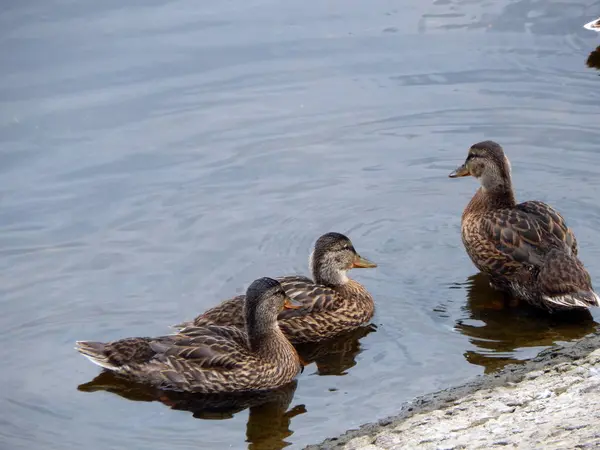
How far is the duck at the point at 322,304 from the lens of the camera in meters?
9.37

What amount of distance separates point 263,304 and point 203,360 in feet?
2.13

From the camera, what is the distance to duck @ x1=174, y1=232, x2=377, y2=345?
9367 mm

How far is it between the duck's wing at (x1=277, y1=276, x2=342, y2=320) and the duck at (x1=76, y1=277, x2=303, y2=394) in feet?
2.09

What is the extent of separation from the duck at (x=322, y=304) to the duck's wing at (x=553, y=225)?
1.61 meters

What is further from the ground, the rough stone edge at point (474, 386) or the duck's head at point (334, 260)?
the duck's head at point (334, 260)

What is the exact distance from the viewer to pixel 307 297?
959cm

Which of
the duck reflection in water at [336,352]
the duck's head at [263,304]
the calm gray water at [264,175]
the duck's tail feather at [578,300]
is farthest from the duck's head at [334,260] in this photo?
the duck's tail feather at [578,300]

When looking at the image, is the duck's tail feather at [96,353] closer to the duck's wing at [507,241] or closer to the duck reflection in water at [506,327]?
the duck reflection in water at [506,327]

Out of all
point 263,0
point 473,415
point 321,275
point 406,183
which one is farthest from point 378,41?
point 473,415

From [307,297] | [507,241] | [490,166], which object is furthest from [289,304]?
[490,166]

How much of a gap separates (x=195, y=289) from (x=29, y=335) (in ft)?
4.88

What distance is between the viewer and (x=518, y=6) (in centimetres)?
1520

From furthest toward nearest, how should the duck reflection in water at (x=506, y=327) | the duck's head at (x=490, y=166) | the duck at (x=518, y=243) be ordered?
1. the duck's head at (x=490, y=166)
2. the duck at (x=518, y=243)
3. the duck reflection in water at (x=506, y=327)

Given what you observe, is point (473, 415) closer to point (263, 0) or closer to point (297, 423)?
point (297, 423)
